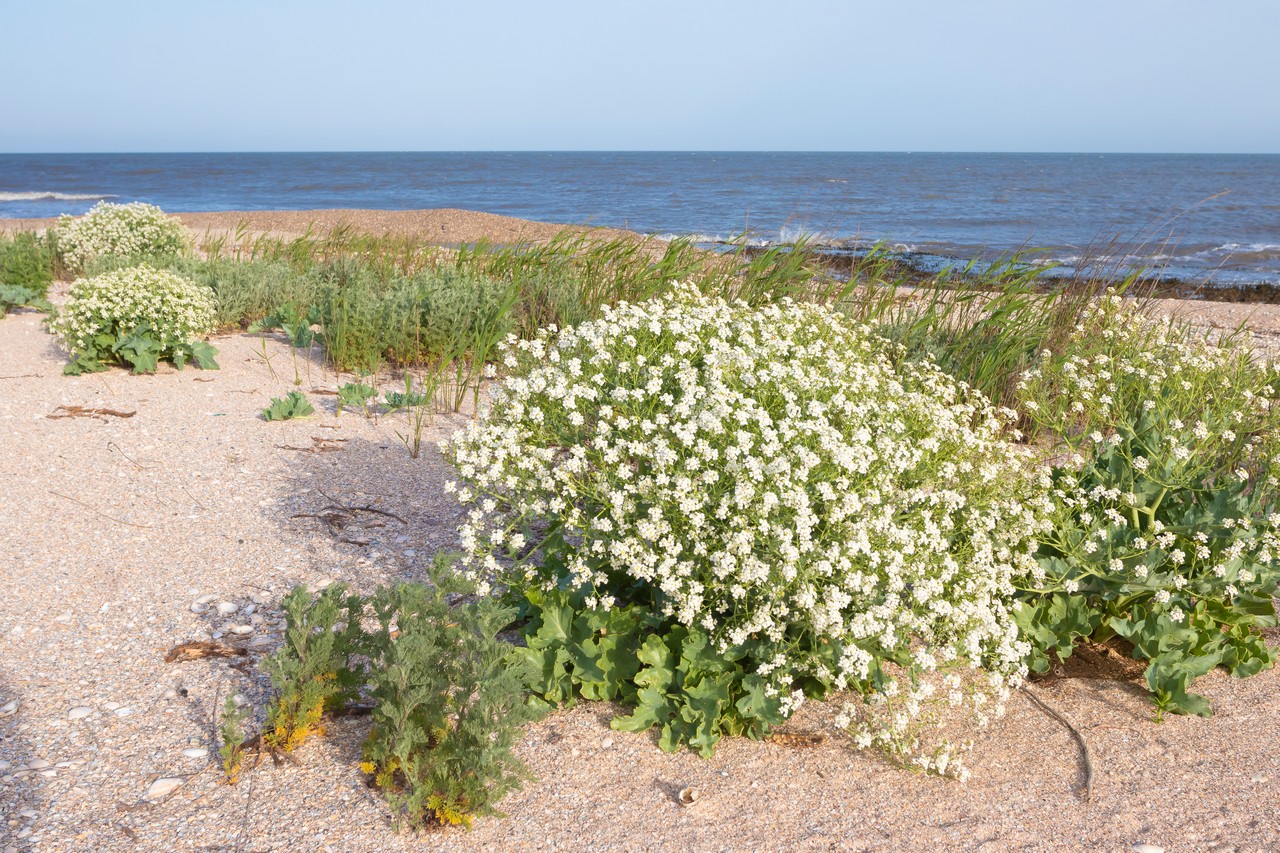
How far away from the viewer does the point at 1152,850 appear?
8.30 ft

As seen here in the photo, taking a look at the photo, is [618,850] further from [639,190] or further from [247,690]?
[639,190]

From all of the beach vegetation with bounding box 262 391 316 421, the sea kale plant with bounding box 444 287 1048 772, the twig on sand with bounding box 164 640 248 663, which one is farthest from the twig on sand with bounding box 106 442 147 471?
the sea kale plant with bounding box 444 287 1048 772

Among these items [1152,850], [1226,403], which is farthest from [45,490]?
[1226,403]

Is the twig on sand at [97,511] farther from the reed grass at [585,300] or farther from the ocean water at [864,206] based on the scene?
the ocean water at [864,206]

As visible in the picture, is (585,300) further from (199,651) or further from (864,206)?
(864,206)

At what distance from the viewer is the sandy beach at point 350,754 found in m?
2.56

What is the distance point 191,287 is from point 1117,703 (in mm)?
6882

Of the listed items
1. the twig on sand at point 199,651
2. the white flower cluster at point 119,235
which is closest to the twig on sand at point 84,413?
the twig on sand at point 199,651

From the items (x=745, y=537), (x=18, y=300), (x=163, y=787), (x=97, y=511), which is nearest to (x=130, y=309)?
(x=97, y=511)

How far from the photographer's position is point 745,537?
268cm

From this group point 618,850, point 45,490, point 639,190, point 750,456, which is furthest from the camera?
point 639,190

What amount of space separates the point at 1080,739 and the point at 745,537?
150 centimetres

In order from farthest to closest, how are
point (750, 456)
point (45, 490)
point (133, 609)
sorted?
point (45, 490) < point (133, 609) < point (750, 456)

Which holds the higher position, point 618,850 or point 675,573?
point 675,573
